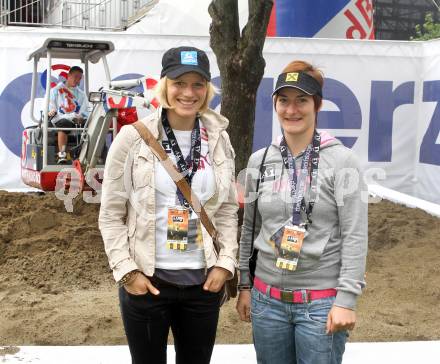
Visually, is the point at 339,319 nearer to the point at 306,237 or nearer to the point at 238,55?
the point at 306,237

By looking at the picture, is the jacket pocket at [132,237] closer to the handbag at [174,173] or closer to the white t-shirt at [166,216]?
the white t-shirt at [166,216]

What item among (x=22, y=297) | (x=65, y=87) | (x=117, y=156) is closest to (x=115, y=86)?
(x=65, y=87)

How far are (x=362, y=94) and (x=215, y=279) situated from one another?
9208 millimetres

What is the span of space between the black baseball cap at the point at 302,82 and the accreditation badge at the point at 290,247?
56 centimetres

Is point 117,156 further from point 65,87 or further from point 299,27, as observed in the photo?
point 299,27

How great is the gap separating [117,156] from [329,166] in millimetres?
856

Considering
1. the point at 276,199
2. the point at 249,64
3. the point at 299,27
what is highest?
the point at 299,27

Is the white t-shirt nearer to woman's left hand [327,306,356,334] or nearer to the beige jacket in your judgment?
the beige jacket

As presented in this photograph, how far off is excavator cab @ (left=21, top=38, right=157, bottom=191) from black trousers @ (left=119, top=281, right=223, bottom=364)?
450 cm

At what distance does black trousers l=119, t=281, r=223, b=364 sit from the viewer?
248 cm

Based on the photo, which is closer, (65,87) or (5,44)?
(65,87)

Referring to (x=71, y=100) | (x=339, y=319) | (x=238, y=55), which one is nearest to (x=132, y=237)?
(x=339, y=319)

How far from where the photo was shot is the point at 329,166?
2381 millimetres

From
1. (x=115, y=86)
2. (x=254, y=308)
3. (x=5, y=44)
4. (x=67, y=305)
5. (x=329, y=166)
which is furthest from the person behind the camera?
(x=5, y=44)
